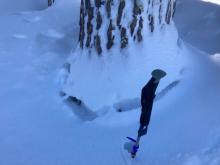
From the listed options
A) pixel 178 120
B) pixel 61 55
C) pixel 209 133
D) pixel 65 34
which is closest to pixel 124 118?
pixel 178 120

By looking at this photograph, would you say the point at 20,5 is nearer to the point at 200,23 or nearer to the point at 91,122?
the point at 200,23

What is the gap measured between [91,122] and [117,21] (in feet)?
4.13

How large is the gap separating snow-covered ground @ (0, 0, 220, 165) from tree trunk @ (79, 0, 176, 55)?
822 millimetres

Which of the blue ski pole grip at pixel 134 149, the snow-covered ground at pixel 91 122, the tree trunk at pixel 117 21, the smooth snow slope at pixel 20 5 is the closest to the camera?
the blue ski pole grip at pixel 134 149

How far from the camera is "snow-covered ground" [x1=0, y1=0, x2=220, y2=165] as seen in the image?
441 cm

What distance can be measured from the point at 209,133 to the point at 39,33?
3.39 m

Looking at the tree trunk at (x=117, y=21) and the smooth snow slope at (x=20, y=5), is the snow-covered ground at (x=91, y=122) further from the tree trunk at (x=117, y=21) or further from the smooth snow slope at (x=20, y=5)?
the smooth snow slope at (x=20, y=5)

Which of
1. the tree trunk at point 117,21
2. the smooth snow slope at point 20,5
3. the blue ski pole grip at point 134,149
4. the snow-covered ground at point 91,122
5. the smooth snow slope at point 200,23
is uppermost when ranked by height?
the tree trunk at point 117,21

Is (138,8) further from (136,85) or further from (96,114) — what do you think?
(96,114)

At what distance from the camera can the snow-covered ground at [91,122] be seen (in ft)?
14.5

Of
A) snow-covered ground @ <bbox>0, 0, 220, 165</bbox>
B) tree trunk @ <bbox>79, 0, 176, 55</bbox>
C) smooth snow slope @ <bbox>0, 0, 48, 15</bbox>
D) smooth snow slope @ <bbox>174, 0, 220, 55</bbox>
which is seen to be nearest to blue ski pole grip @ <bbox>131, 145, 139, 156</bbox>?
snow-covered ground @ <bbox>0, 0, 220, 165</bbox>

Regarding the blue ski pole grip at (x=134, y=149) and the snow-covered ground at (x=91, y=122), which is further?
the snow-covered ground at (x=91, y=122)

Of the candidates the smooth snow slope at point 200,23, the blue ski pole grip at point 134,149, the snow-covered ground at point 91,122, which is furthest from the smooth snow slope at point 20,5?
the blue ski pole grip at point 134,149

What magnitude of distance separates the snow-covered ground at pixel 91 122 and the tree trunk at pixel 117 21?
822 mm
